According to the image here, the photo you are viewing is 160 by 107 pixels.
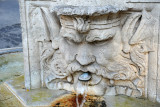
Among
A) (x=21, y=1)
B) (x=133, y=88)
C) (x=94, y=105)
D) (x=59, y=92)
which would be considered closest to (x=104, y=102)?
(x=94, y=105)

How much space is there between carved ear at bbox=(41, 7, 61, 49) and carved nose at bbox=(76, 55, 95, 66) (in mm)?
341

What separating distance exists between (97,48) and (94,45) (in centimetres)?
4

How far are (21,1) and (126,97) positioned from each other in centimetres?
152

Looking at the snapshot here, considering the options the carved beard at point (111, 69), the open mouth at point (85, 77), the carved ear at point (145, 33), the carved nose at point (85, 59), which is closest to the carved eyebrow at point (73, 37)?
the carved nose at point (85, 59)

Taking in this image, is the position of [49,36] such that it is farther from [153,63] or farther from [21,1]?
[153,63]

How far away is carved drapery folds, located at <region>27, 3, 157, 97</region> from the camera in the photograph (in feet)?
8.07

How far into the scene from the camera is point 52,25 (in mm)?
2754

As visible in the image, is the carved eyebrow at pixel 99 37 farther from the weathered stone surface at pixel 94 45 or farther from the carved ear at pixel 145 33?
the carved ear at pixel 145 33

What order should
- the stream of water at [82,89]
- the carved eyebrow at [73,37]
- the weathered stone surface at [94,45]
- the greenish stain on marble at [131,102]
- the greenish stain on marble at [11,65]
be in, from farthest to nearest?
1. the greenish stain on marble at [11,65]
2. the stream of water at [82,89]
3. the greenish stain on marble at [131,102]
4. the carved eyebrow at [73,37]
5. the weathered stone surface at [94,45]

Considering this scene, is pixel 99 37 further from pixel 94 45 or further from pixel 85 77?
pixel 85 77

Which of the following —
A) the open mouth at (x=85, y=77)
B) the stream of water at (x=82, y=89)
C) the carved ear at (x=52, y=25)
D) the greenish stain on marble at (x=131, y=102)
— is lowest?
the greenish stain on marble at (x=131, y=102)

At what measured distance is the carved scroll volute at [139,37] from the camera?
246 cm

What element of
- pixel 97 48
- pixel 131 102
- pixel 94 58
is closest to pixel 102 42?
pixel 97 48

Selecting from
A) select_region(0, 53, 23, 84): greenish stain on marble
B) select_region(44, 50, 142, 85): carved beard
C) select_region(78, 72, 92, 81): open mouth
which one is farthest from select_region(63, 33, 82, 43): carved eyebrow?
select_region(0, 53, 23, 84): greenish stain on marble
